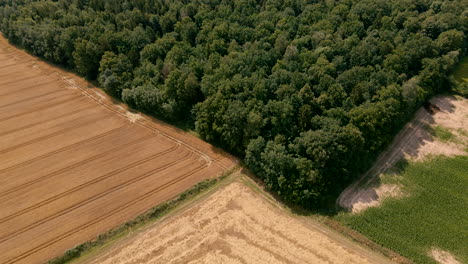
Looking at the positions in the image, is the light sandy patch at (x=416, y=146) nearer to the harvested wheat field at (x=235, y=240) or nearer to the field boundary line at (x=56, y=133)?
the harvested wheat field at (x=235, y=240)

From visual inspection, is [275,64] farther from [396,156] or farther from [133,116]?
[133,116]

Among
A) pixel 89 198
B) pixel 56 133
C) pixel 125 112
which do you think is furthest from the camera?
pixel 125 112

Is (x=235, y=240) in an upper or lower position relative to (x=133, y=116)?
upper

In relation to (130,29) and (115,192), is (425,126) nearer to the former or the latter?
(115,192)

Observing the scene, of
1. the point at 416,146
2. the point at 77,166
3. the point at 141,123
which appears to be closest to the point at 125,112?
the point at 141,123

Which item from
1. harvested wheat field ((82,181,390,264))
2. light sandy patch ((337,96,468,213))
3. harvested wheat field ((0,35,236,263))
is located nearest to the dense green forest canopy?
light sandy patch ((337,96,468,213))

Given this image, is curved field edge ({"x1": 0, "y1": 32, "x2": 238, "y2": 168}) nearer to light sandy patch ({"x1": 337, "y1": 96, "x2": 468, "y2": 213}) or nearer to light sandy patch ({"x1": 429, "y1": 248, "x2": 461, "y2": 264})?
light sandy patch ({"x1": 337, "y1": 96, "x2": 468, "y2": 213})
